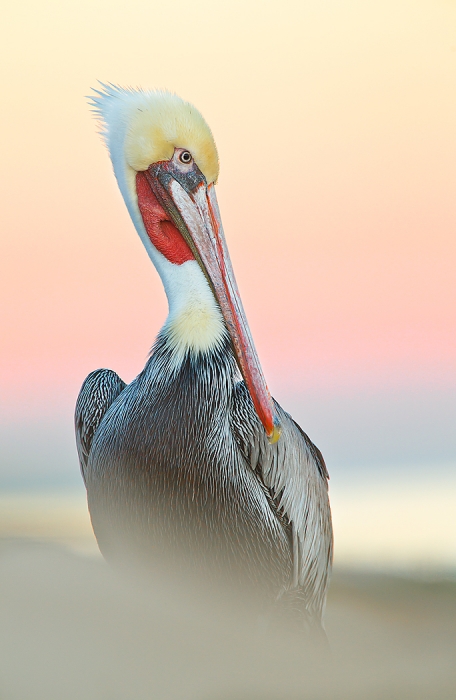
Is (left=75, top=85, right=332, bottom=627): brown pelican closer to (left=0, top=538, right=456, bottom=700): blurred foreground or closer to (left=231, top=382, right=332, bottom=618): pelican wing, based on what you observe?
(left=231, top=382, right=332, bottom=618): pelican wing

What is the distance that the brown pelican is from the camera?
2293 millimetres

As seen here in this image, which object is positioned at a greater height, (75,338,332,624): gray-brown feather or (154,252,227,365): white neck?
(154,252,227,365): white neck

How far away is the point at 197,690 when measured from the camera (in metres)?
1.14

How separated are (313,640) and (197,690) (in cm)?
129

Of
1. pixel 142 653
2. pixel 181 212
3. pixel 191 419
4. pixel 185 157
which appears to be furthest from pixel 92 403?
pixel 142 653

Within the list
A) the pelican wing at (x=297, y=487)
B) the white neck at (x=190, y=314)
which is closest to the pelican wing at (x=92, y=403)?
the white neck at (x=190, y=314)

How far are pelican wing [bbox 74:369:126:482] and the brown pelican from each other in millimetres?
178

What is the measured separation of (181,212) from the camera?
2412 millimetres

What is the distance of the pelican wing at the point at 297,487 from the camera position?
92.8 inches

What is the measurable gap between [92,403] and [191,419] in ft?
1.96

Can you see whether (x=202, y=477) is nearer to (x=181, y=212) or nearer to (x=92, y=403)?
(x=92, y=403)

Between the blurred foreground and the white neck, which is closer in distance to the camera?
the blurred foreground

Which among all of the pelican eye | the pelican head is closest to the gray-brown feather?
the pelican head

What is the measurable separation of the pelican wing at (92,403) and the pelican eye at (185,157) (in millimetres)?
879
